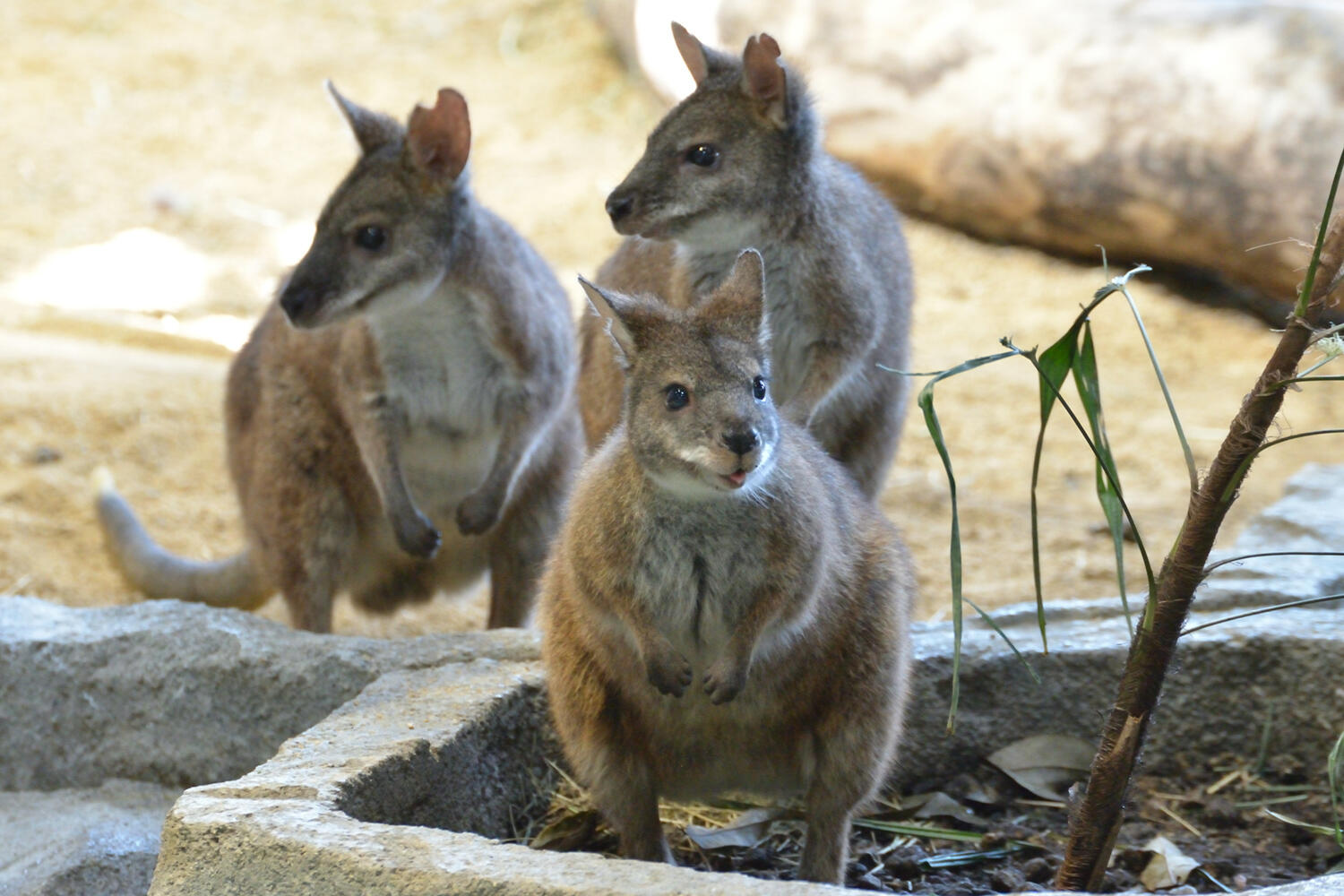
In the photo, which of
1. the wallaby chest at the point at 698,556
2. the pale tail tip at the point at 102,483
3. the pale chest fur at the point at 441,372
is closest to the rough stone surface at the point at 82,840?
the wallaby chest at the point at 698,556

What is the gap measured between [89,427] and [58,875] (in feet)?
12.2

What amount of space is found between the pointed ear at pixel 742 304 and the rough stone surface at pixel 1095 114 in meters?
5.25

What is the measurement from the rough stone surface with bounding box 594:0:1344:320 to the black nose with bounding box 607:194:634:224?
4602 mm

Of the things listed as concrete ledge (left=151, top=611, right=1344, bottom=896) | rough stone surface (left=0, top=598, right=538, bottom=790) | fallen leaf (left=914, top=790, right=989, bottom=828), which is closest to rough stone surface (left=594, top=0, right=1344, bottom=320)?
concrete ledge (left=151, top=611, right=1344, bottom=896)

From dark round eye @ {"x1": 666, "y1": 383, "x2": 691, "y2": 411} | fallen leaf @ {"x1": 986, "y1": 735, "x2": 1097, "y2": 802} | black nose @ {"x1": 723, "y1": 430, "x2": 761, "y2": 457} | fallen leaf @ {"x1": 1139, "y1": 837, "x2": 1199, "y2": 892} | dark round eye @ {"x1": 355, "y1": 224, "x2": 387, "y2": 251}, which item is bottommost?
fallen leaf @ {"x1": 1139, "y1": 837, "x2": 1199, "y2": 892}

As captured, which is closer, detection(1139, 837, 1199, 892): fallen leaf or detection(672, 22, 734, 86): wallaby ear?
detection(1139, 837, 1199, 892): fallen leaf

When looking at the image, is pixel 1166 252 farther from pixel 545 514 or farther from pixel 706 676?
pixel 706 676

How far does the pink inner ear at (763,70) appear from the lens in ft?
12.8

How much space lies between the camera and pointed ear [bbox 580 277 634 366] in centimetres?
296

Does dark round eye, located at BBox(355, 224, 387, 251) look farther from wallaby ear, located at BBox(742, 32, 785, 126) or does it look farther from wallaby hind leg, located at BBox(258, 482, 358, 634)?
wallaby ear, located at BBox(742, 32, 785, 126)

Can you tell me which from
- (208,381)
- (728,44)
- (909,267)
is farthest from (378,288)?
(728,44)

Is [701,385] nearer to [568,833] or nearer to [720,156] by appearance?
[568,833]

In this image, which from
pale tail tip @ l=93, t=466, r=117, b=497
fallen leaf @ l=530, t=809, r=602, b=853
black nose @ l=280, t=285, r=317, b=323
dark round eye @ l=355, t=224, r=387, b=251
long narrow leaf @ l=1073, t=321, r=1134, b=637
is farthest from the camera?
pale tail tip @ l=93, t=466, r=117, b=497

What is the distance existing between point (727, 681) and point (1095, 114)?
6.66 m
